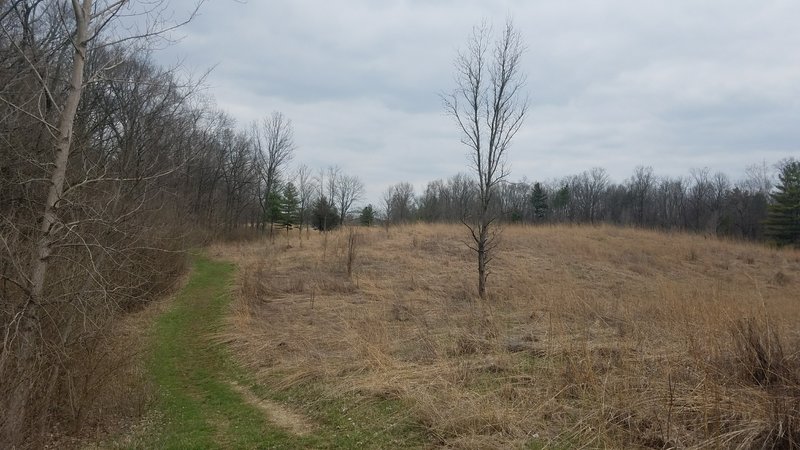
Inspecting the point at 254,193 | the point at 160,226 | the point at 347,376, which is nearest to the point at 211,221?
the point at 254,193

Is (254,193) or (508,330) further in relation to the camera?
(254,193)

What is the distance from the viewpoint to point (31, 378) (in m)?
4.92

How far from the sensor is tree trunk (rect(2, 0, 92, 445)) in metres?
4.60

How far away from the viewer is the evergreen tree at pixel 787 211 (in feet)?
142

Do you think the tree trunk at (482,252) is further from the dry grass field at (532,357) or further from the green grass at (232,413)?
the green grass at (232,413)

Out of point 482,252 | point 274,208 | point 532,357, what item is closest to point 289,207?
point 274,208

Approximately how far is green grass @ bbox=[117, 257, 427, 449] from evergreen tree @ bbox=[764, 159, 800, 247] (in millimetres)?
48121

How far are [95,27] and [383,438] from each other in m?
5.14

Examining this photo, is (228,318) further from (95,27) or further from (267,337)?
(95,27)

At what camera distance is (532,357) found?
21.6 feet

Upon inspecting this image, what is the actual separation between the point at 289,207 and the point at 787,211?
4495 cm

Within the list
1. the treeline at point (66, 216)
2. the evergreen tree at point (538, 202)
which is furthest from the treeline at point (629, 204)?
the treeline at point (66, 216)

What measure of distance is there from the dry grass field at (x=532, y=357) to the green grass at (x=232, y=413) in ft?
0.64

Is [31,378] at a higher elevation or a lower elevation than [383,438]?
higher
